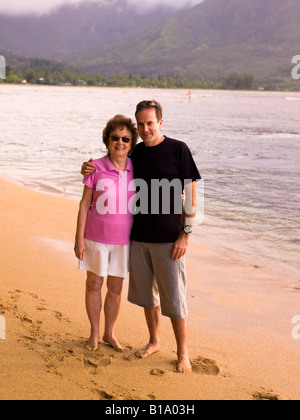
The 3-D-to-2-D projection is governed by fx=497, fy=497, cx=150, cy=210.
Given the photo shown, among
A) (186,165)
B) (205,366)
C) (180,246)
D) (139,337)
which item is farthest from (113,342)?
(186,165)

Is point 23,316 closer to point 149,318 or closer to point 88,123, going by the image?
point 149,318

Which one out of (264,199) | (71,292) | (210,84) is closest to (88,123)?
(264,199)

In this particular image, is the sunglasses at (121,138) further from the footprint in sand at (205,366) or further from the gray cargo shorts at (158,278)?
the footprint in sand at (205,366)

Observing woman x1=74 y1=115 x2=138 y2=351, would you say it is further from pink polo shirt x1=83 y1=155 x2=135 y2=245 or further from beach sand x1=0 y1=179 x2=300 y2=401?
beach sand x1=0 y1=179 x2=300 y2=401

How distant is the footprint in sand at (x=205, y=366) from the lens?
3.84m

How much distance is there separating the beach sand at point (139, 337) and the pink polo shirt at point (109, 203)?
941 millimetres

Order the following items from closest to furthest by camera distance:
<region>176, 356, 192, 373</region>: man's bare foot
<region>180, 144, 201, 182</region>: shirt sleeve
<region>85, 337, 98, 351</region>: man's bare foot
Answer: <region>180, 144, 201, 182</region>: shirt sleeve, <region>176, 356, 192, 373</region>: man's bare foot, <region>85, 337, 98, 351</region>: man's bare foot

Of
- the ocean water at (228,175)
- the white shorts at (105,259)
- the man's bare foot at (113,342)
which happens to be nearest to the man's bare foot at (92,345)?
the man's bare foot at (113,342)

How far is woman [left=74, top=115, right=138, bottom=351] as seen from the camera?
383 cm

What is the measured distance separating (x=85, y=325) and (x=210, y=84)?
183m

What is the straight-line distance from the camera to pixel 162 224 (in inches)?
149

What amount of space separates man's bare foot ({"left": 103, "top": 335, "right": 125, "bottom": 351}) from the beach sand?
6cm

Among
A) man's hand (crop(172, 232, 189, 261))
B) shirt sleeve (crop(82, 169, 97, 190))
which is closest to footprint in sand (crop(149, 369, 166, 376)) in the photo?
man's hand (crop(172, 232, 189, 261))

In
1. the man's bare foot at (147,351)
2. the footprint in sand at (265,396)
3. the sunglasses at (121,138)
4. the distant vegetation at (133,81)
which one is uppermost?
the distant vegetation at (133,81)
